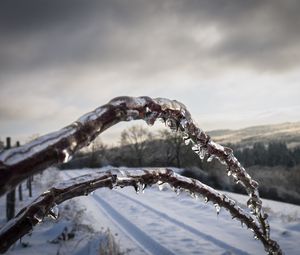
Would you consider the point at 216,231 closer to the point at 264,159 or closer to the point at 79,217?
the point at 79,217

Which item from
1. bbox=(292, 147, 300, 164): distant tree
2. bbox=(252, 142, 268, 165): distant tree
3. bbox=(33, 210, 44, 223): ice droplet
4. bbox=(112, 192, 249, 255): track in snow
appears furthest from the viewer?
bbox=(252, 142, 268, 165): distant tree

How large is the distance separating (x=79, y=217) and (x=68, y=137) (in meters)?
13.6

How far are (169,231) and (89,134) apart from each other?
449 inches

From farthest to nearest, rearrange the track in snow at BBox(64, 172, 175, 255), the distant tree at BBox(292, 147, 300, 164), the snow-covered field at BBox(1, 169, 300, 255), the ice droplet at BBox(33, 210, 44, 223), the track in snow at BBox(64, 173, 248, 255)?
the distant tree at BBox(292, 147, 300, 164)
the track in snow at BBox(64, 172, 175, 255)
the track in snow at BBox(64, 173, 248, 255)
the snow-covered field at BBox(1, 169, 300, 255)
the ice droplet at BBox(33, 210, 44, 223)

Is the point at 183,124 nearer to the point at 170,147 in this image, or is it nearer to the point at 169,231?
the point at 169,231

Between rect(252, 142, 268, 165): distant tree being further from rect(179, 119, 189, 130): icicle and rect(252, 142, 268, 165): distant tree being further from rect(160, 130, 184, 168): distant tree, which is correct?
rect(179, 119, 189, 130): icicle

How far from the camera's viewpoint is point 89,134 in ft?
1.72

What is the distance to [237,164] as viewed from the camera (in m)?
0.92

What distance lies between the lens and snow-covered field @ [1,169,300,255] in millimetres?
9383

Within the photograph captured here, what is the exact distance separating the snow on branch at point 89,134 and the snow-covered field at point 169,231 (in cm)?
858

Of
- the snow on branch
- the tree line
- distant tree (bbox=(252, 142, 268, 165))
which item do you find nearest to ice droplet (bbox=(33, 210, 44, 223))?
the snow on branch

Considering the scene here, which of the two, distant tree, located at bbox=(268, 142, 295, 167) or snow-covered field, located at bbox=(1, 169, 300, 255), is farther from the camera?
distant tree, located at bbox=(268, 142, 295, 167)

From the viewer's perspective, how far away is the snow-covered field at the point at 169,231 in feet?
30.8

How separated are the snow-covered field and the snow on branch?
28.1 feet
